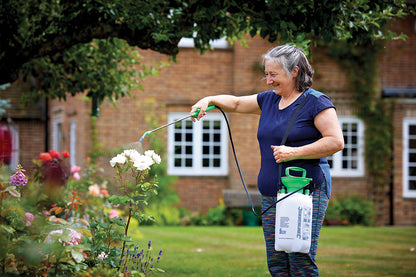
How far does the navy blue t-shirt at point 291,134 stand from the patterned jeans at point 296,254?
83mm

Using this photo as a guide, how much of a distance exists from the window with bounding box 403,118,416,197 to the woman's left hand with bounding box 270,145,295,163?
11.7 m

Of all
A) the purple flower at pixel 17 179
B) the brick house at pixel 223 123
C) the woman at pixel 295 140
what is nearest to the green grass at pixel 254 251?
the brick house at pixel 223 123

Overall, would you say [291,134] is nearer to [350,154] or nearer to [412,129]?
[350,154]

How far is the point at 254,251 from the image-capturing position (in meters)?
8.10

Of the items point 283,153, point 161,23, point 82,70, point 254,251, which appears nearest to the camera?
point 283,153

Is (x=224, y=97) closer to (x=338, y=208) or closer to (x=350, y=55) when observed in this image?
(x=338, y=208)

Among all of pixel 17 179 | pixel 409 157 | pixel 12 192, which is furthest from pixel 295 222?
pixel 409 157

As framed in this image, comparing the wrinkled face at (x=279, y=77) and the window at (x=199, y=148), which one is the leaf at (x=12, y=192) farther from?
the window at (x=199, y=148)

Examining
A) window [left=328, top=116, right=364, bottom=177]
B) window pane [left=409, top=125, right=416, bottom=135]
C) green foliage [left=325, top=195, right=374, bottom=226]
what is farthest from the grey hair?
window pane [left=409, top=125, right=416, bottom=135]

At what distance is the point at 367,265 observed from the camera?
6.96 metres

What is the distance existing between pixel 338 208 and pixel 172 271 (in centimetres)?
785

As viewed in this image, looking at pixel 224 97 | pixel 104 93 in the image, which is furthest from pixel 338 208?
pixel 224 97

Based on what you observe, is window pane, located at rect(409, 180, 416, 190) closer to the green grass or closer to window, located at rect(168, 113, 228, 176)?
the green grass

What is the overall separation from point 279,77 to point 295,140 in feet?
1.20
